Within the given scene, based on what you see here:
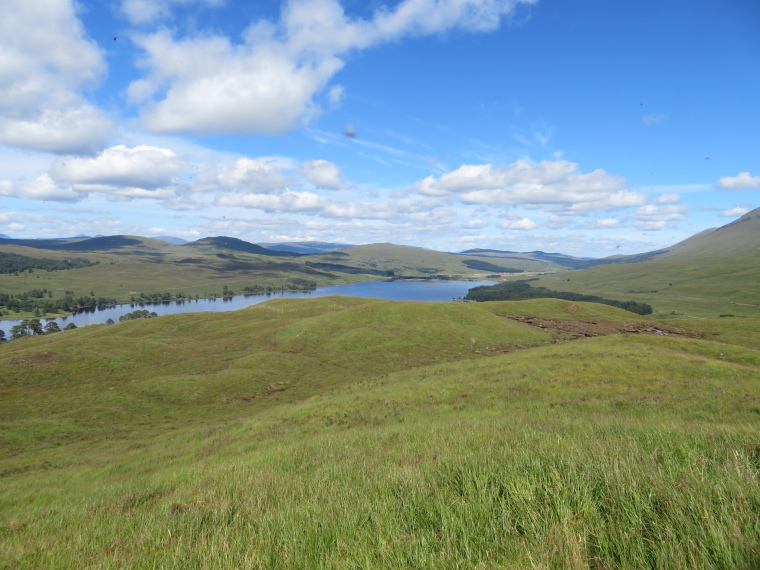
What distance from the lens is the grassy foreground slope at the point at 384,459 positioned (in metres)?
4.31

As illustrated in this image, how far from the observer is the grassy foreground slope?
14.1 feet

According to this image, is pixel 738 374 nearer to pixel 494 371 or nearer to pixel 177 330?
pixel 494 371

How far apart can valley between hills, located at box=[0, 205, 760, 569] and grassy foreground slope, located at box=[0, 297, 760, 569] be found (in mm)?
56

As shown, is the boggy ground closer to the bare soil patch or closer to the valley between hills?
the valley between hills

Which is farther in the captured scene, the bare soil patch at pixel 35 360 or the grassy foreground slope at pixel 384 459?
the bare soil patch at pixel 35 360

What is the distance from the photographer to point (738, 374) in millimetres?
27000

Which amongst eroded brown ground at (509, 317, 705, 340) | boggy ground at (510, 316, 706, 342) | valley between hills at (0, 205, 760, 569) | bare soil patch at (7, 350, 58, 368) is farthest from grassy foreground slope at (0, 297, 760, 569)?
eroded brown ground at (509, 317, 705, 340)

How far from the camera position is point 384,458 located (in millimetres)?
11102

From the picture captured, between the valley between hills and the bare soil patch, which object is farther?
the bare soil patch

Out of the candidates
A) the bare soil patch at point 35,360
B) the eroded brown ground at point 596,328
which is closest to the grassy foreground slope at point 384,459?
the bare soil patch at point 35,360

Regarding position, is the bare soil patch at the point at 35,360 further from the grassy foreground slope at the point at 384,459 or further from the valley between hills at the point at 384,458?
the grassy foreground slope at the point at 384,459

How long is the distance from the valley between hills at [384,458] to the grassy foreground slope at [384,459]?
2.2 inches

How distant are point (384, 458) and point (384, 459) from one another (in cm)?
22

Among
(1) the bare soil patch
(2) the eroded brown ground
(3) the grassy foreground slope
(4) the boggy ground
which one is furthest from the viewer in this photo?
(2) the eroded brown ground
